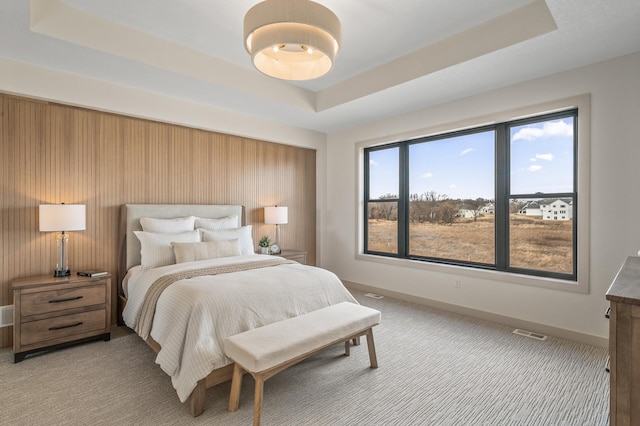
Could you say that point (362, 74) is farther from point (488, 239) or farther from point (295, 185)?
point (488, 239)

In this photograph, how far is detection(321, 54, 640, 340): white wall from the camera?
2818 millimetres

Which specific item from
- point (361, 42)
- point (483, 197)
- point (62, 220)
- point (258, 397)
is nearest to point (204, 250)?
point (62, 220)

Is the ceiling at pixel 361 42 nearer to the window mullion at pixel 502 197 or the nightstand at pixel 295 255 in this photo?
the window mullion at pixel 502 197

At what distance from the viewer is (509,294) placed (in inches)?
139

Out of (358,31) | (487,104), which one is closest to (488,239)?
(487,104)

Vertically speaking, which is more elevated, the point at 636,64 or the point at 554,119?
the point at 636,64

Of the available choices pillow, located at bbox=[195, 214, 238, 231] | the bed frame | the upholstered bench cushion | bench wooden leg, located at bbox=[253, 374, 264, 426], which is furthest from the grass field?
bench wooden leg, located at bbox=[253, 374, 264, 426]

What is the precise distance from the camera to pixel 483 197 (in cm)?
394

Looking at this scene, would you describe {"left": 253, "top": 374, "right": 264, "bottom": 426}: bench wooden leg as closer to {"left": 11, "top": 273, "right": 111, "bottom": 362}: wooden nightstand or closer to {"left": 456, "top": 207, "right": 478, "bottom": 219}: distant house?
{"left": 11, "top": 273, "right": 111, "bottom": 362}: wooden nightstand

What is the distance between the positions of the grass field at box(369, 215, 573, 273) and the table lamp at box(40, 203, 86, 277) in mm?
3883

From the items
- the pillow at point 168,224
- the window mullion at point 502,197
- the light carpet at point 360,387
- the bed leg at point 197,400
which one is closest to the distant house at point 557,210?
the window mullion at point 502,197

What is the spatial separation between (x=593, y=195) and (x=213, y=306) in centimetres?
354

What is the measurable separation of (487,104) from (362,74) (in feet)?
4.98

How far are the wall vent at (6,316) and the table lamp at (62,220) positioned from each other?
47 cm
